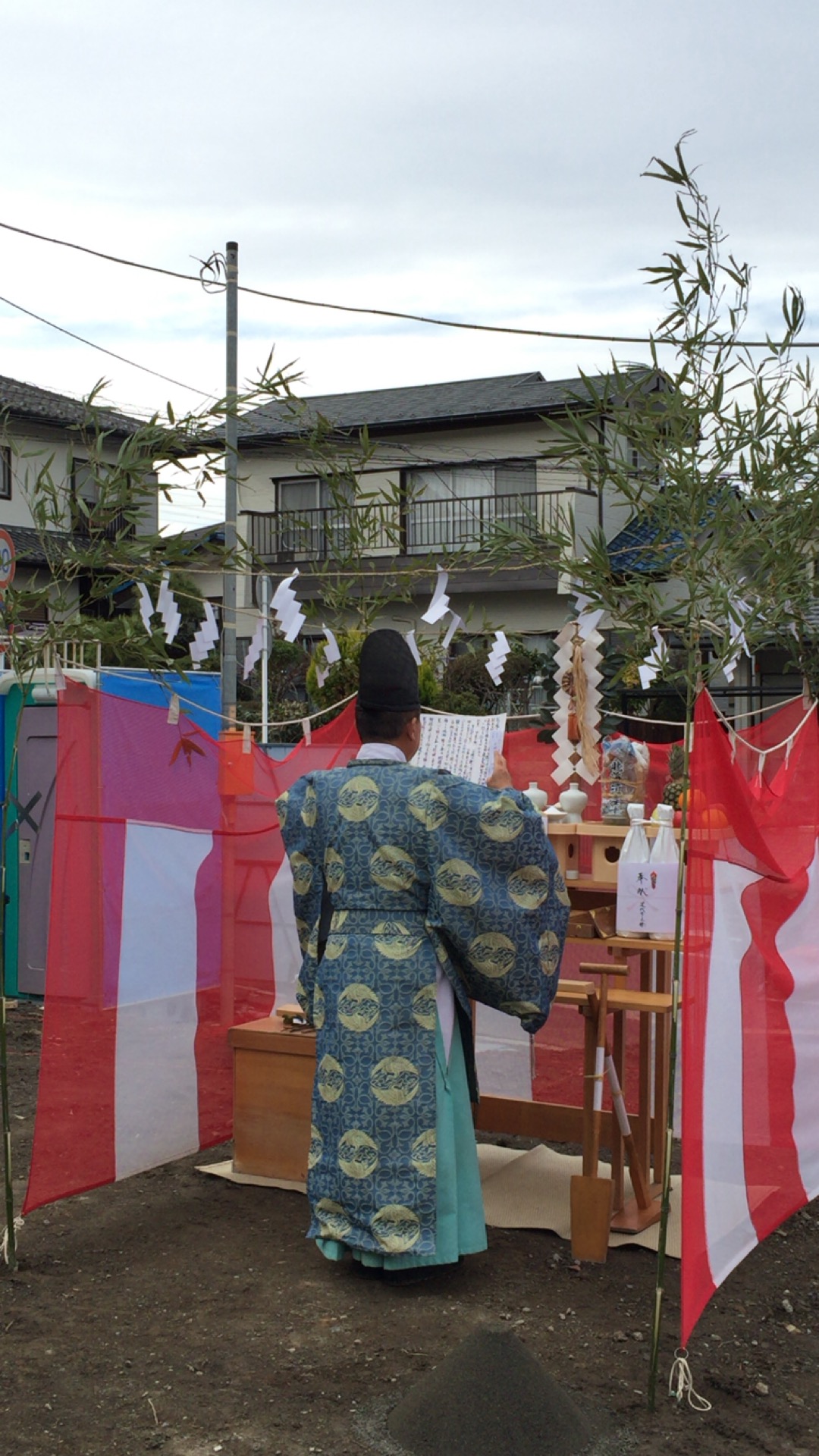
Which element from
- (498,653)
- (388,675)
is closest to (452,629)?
(498,653)

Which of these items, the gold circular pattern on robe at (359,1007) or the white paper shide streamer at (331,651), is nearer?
the gold circular pattern on robe at (359,1007)

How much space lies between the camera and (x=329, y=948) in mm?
3727

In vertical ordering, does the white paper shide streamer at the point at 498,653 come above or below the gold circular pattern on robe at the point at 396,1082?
above

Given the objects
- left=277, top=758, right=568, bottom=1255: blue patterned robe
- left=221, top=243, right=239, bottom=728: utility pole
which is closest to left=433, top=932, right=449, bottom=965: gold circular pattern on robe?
left=277, top=758, right=568, bottom=1255: blue patterned robe

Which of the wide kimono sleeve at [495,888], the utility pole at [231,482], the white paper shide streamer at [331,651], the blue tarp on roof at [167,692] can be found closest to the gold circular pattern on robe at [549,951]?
the wide kimono sleeve at [495,888]

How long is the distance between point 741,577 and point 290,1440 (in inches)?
115

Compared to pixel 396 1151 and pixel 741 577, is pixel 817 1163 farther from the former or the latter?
pixel 741 577

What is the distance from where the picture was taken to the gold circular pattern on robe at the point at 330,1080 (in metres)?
3.66

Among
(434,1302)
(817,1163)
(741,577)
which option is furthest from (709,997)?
(741,577)

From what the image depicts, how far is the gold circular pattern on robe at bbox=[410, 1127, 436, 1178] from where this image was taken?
11.6ft

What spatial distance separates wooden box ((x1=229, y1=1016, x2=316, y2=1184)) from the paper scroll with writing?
39.8 inches

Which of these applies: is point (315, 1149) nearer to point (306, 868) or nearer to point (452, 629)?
point (306, 868)

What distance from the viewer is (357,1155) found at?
11.8ft

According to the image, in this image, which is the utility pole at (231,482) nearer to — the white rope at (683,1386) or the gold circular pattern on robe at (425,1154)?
the gold circular pattern on robe at (425,1154)
